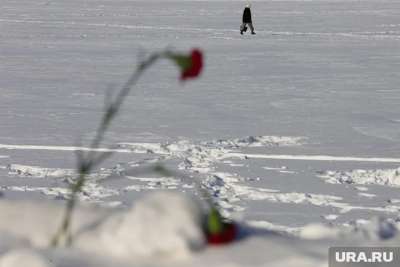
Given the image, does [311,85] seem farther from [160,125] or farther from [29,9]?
[29,9]

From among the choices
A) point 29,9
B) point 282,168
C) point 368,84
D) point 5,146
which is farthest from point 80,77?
point 29,9

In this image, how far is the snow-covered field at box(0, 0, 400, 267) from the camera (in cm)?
118

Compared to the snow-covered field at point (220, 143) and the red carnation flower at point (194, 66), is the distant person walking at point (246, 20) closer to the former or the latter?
the snow-covered field at point (220, 143)

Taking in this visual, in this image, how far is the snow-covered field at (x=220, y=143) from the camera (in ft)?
3.88

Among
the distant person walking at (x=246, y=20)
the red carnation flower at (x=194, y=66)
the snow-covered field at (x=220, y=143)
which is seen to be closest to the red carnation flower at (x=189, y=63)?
the red carnation flower at (x=194, y=66)

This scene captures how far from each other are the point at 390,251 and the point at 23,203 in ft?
1.93

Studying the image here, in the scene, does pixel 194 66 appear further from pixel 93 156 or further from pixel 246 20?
pixel 246 20
